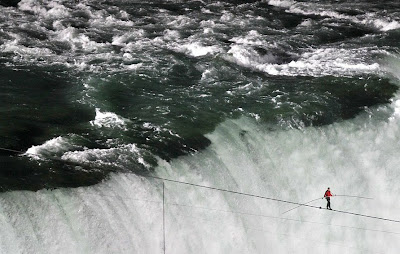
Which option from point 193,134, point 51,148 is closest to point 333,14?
point 193,134

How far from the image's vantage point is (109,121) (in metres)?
20.3

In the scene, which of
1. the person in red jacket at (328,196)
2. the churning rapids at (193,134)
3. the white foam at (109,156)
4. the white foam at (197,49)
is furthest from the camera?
the white foam at (197,49)

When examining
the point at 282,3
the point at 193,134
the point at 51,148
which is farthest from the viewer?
the point at 282,3

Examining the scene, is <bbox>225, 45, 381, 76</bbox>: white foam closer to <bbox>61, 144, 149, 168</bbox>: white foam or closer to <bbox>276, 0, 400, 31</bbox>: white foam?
<bbox>276, 0, 400, 31</bbox>: white foam

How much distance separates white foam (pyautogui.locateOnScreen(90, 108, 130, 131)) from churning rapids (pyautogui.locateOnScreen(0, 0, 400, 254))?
7cm

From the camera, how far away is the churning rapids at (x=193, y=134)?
16.8 meters

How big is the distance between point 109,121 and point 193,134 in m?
2.68

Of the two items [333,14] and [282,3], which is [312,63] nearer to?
[333,14]

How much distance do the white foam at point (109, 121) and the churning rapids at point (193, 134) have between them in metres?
0.07

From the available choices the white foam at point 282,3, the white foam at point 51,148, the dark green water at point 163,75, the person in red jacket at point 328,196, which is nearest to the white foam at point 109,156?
the dark green water at point 163,75

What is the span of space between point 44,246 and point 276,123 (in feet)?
28.9

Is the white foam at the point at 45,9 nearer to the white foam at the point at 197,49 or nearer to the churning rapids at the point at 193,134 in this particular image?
the churning rapids at the point at 193,134

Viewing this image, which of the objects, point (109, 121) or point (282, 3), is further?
point (282, 3)

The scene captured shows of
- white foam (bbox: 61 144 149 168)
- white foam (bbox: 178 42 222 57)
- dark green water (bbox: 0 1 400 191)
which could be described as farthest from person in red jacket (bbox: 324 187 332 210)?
white foam (bbox: 178 42 222 57)
